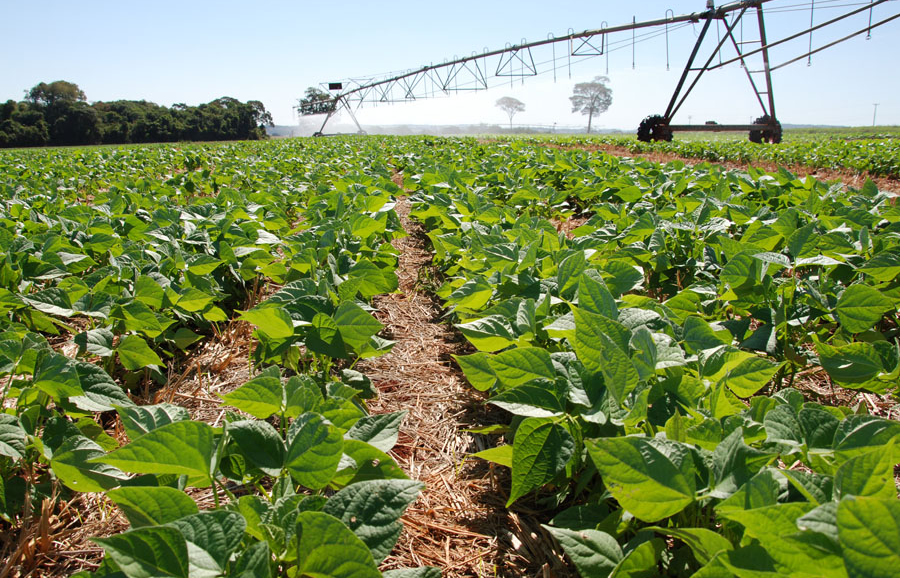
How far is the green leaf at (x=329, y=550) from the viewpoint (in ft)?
2.63

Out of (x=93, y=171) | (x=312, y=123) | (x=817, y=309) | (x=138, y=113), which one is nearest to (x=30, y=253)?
(x=817, y=309)

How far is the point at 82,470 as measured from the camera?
1274mm

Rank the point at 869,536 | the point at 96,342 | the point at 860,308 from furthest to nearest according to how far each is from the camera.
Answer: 1. the point at 96,342
2. the point at 860,308
3. the point at 869,536

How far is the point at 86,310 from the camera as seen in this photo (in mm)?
2090

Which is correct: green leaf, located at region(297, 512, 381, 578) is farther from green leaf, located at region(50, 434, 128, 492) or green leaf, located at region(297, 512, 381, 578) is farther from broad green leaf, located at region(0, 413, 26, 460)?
broad green leaf, located at region(0, 413, 26, 460)

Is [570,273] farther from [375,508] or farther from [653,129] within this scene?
[653,129]

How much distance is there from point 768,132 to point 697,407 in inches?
921

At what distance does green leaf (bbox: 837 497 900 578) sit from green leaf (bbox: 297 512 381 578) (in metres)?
0.68

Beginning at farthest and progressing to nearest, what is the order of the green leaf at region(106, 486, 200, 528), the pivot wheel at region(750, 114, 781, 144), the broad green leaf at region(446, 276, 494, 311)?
1. the pivot wheel at region(750, 114, 781, 144)
2. the broad green leaf at region(446, 276, 494, 311)
3. the green leaf at region(106, 486, 200, 528)

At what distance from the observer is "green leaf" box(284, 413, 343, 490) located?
102 centimetres

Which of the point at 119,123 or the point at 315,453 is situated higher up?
the point at 119,123

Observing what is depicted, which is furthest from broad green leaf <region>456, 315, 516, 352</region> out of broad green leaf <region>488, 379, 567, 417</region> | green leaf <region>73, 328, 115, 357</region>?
green leaf <region>73, 328, 115, 357</region>

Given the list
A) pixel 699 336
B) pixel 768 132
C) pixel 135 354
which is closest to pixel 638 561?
pixel 699 336

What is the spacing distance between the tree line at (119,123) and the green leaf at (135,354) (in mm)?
44766
